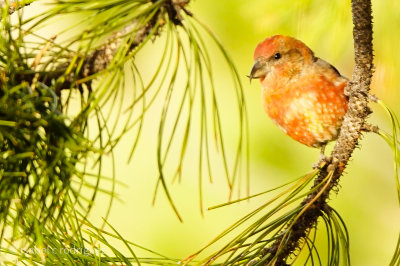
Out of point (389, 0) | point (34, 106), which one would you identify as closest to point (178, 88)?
point (389, 0)

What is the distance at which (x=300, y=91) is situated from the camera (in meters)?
1.47

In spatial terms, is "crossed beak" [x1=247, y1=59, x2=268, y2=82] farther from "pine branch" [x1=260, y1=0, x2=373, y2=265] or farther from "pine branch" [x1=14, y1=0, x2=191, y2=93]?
"pine branch" [x1=14, y1=0, x2=191, y2=93]

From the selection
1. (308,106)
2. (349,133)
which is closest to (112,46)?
(349,133)

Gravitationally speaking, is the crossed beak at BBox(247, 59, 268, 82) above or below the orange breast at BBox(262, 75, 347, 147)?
above

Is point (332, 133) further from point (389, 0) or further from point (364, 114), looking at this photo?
point (389, 0)

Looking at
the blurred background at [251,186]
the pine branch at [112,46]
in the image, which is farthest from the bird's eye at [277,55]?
the blurred background at [251,186]

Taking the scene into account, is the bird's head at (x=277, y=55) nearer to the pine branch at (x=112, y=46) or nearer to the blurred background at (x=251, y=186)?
the pine branch at (x=112, y=46)

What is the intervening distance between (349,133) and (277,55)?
49 cm

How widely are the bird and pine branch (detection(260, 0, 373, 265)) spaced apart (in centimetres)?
25

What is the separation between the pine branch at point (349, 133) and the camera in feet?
3.23

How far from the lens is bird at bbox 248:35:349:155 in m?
1.35

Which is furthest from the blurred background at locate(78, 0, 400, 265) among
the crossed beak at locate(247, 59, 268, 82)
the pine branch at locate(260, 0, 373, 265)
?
the pine branch at locate(260, 0, 373, 265)

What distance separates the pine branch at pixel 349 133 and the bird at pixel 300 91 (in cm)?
25

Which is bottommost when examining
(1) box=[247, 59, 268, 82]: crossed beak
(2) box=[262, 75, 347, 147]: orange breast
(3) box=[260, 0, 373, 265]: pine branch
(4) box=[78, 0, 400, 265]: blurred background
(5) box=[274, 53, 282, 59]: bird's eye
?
(3) box=[260, 0, 373, 265]: pine branch
